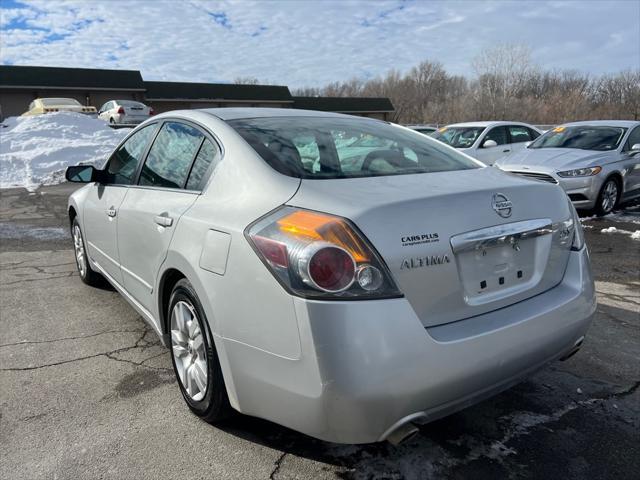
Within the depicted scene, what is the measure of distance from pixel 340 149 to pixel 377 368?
1418 millimetres

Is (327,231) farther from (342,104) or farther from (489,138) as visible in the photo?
(342,104)

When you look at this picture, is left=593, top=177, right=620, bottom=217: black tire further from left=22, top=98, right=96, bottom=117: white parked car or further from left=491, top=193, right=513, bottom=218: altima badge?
left=22, top=98, right=96, bottom=117: white parked car

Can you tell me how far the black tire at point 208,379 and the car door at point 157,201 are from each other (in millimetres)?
320

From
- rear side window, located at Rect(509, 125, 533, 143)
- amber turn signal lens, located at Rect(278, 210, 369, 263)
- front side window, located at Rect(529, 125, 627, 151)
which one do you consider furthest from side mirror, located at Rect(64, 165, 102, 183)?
rear side window, located at Rect(509, 125, 533, 143)

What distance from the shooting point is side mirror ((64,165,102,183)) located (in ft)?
13.0

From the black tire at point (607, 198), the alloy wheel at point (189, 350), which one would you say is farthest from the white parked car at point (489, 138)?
the alloy wheel at point (189, 350)

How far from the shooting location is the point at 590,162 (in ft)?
27.2

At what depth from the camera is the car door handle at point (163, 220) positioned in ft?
8.94

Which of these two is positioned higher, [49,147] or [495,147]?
[49,147]

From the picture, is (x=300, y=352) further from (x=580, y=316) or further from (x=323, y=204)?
(x=580, y=316)

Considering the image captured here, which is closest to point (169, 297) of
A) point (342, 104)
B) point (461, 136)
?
point (461, 136)

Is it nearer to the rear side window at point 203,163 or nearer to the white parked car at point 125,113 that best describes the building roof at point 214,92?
the white parked car at point 125,113

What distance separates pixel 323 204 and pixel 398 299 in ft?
1.54

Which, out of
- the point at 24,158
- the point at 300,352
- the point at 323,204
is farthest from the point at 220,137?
the point at 24,158
